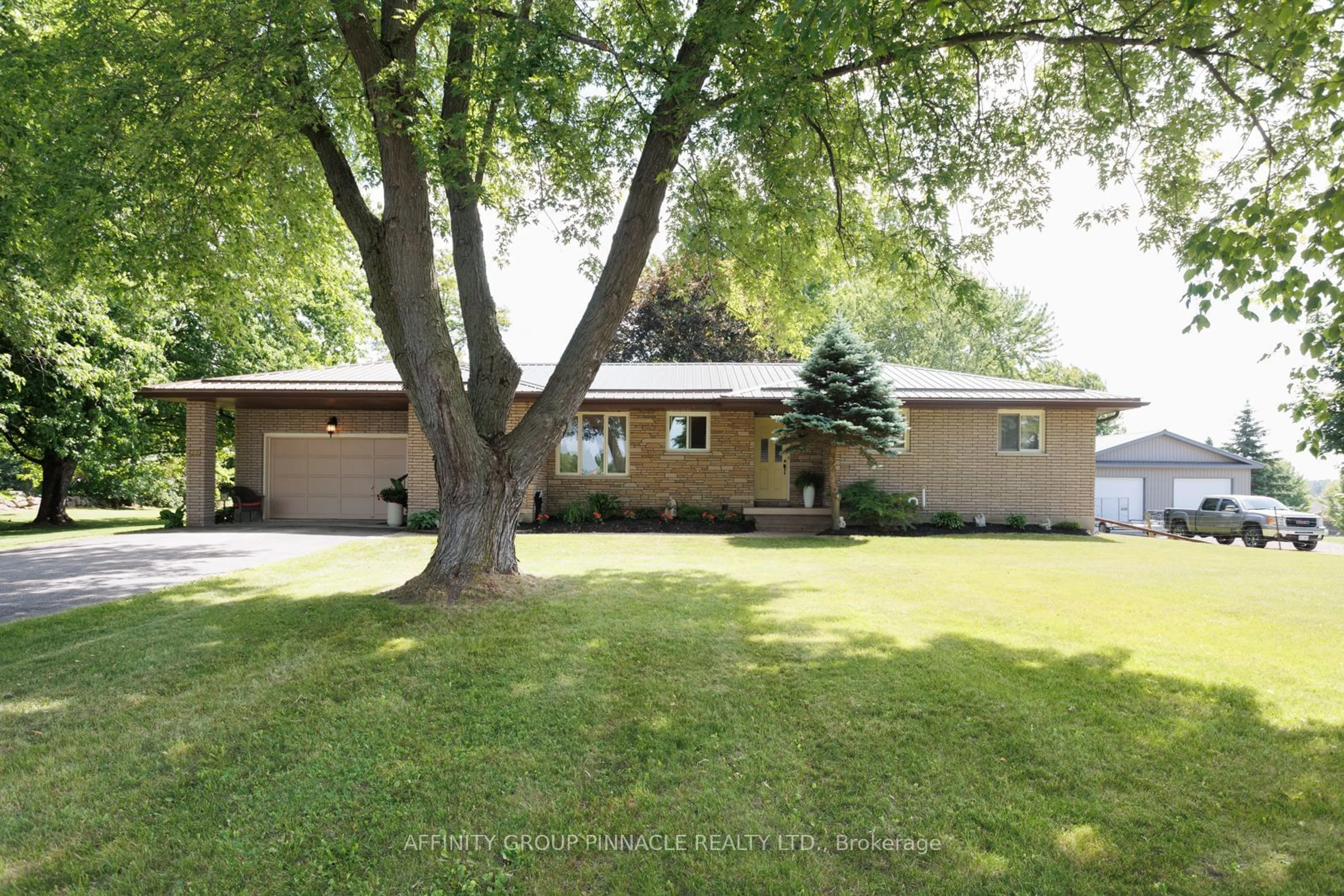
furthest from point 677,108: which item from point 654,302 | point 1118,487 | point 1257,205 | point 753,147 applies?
point 1118,487

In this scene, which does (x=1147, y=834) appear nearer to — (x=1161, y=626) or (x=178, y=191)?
(x=1161, y=626)

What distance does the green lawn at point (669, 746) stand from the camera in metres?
2.50

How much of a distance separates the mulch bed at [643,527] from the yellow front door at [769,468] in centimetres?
180

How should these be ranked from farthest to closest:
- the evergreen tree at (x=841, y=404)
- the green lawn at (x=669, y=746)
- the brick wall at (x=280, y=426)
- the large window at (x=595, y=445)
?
the brick wall at (x=280, y=426) → the large window at (x=595, y=445) → the evergreen tree at (x=841, y=404) → the green lawn at (x=669, y=746)

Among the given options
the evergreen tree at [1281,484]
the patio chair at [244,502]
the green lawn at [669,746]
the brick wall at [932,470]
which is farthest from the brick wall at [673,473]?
the evergreen tree at [1281,484]

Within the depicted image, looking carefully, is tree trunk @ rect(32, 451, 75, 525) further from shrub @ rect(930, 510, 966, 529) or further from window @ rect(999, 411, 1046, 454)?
window @ rect(999, 411, 1046, 454)

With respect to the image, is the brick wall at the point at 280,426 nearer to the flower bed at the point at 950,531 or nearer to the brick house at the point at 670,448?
the brick house at the point at 670,448

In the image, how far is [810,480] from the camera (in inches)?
594

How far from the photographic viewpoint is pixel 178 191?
23.2 feet

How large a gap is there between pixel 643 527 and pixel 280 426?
9.48 metres

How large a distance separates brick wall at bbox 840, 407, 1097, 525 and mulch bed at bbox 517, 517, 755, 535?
11.9ft

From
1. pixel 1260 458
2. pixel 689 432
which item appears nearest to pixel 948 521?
pixel 689 432

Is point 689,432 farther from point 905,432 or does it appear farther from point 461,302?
point 461,302

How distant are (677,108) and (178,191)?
5560mm
